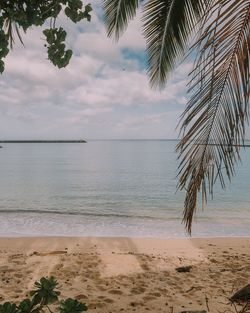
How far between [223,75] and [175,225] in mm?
11032

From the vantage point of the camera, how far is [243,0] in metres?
2.76

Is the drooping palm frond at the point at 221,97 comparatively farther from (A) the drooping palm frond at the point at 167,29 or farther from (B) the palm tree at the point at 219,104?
(A) the drooping palm frond at the point at 167,29

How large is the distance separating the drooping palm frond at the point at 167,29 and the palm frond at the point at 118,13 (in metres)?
0.63

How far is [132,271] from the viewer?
6.51 metres

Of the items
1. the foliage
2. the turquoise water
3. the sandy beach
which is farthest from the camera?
the turquoise water

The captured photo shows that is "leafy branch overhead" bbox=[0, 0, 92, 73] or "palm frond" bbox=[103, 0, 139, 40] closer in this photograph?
"leafy branch overhead" bbox=[0, 0, 92, 73]

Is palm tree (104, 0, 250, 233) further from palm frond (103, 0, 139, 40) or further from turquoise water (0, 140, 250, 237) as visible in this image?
turquoise water (0, 140, 250, 237)

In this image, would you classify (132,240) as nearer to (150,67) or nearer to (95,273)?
(95,273)

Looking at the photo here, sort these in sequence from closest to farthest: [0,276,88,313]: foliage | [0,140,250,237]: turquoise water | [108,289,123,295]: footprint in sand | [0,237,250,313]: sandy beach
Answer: [0,276,88,313]: foliage, [0,237,250,313]: sandy beach, [108,289,123,295]: footprint in sand, [0,140,250,237]: turquoise water

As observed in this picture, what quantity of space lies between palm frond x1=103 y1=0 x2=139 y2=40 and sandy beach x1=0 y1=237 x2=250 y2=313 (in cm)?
435

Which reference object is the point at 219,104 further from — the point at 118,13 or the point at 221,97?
the point at 118,13

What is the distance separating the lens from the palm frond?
6134 millimetres

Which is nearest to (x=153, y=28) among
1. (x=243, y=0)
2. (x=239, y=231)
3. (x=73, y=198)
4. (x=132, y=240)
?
(x=243, y=0)

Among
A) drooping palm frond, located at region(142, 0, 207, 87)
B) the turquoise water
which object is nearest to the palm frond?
drooping palm frond, located at region(142, 0, 207, 87)
